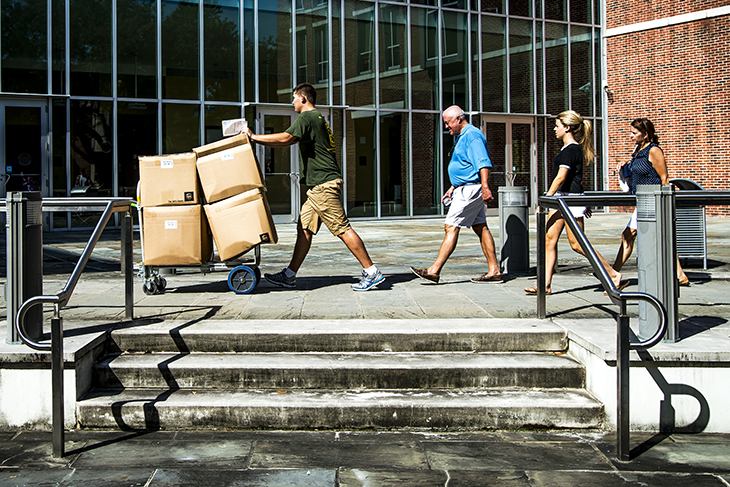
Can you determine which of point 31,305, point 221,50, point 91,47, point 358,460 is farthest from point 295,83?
point 358,460

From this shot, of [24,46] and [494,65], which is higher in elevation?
[494,65]

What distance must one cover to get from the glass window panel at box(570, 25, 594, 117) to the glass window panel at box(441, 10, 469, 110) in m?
4.07

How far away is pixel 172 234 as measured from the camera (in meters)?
6.35

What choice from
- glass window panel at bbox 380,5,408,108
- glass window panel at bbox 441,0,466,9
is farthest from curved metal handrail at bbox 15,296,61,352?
glass window panel at bbox 441,0,466,9

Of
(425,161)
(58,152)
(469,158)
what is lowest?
(469,158)

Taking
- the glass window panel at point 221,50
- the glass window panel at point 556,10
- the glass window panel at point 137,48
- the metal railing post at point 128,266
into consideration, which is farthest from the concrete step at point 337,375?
the glass window panel at point 556,10

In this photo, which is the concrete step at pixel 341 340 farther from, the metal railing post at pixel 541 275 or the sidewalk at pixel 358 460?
the sidewalk at pixel 358 460

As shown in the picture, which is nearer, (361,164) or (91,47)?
(91,47)

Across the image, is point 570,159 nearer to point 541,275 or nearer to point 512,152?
point 541,275

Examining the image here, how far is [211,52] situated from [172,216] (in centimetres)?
1276

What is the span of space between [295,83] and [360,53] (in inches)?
89.1

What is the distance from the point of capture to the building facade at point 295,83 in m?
16.3

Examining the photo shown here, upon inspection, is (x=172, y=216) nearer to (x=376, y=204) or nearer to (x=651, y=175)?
(x=651, y=175)

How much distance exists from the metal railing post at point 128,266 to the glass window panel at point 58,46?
12157mm
